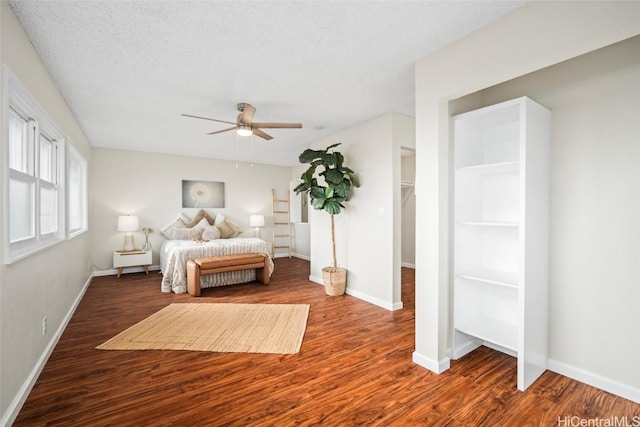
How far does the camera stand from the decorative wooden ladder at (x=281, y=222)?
7.82 metres

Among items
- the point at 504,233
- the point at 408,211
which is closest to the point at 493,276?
the point at 504,233

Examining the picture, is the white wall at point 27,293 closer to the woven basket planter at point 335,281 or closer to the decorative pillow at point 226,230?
the woven basket planter at point 335,281

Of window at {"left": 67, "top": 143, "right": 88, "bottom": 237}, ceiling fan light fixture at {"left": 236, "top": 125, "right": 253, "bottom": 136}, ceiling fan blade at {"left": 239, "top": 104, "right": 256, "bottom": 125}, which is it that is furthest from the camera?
window at {"left": 67, "top": 143, "right": 88, "bottom": 237}

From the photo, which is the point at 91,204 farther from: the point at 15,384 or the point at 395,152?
the point at 395,152

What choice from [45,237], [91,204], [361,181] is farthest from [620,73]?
[91,204]

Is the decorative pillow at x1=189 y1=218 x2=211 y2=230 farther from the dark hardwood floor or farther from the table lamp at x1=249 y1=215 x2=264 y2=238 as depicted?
the dark hardwood floor

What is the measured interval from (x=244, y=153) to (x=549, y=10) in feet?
18.3

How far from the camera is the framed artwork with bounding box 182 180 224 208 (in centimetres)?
661

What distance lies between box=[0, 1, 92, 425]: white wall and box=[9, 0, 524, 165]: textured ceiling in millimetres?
165

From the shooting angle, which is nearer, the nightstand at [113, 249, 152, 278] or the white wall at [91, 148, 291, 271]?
the nightstand at [113, 249, 152, 278]

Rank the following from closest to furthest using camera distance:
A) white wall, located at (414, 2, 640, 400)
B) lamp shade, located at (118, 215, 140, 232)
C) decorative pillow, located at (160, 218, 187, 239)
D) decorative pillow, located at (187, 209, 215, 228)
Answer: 1. white wall, located at (414, 2, 640, 400)
2. lamp shade, located at (118, 215, 140, 232)
3. decorative pillow, located at (160, 218, 187, 239)
4. decorative pillow, located at (187, 209, 215, 228)

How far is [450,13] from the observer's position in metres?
1.85

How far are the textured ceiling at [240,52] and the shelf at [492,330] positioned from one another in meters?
2.32

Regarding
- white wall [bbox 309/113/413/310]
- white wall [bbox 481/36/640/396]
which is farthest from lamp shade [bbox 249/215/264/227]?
white wall [bbox 481/36/640/396]
